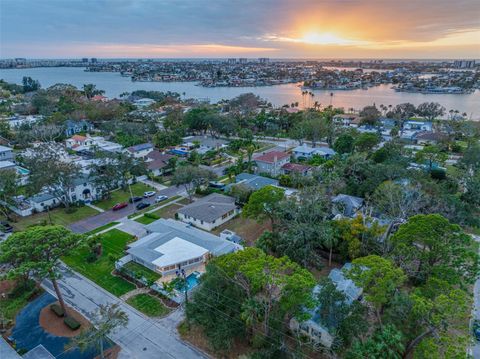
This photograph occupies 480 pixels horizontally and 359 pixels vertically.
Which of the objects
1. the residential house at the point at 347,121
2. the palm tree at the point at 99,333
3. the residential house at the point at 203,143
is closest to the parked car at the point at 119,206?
the palm tree at the point at 99,333

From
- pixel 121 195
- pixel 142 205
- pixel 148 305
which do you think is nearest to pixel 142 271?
pixel 148 305

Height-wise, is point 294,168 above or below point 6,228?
above

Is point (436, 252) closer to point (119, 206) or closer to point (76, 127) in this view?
point (119, 206)

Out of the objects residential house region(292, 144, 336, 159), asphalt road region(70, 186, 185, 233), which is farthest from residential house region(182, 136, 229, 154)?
asphalt road region(70, 186, 185, 233)

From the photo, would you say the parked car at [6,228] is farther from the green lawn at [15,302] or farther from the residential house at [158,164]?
the residential house at [158,164]

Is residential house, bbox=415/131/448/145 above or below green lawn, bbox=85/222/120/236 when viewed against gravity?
above

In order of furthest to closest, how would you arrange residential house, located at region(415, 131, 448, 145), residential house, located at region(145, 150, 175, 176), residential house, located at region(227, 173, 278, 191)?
residential house, located at region(415, 131, 448, 145) → residential house, located at region(145, 150, 175, 176) → residential house, located at region(227, 173, 278, 191)

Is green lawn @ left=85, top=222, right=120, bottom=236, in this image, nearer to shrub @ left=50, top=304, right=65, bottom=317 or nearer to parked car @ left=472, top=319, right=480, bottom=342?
shrub @ left=50, top=304, right=65, bottom=317
